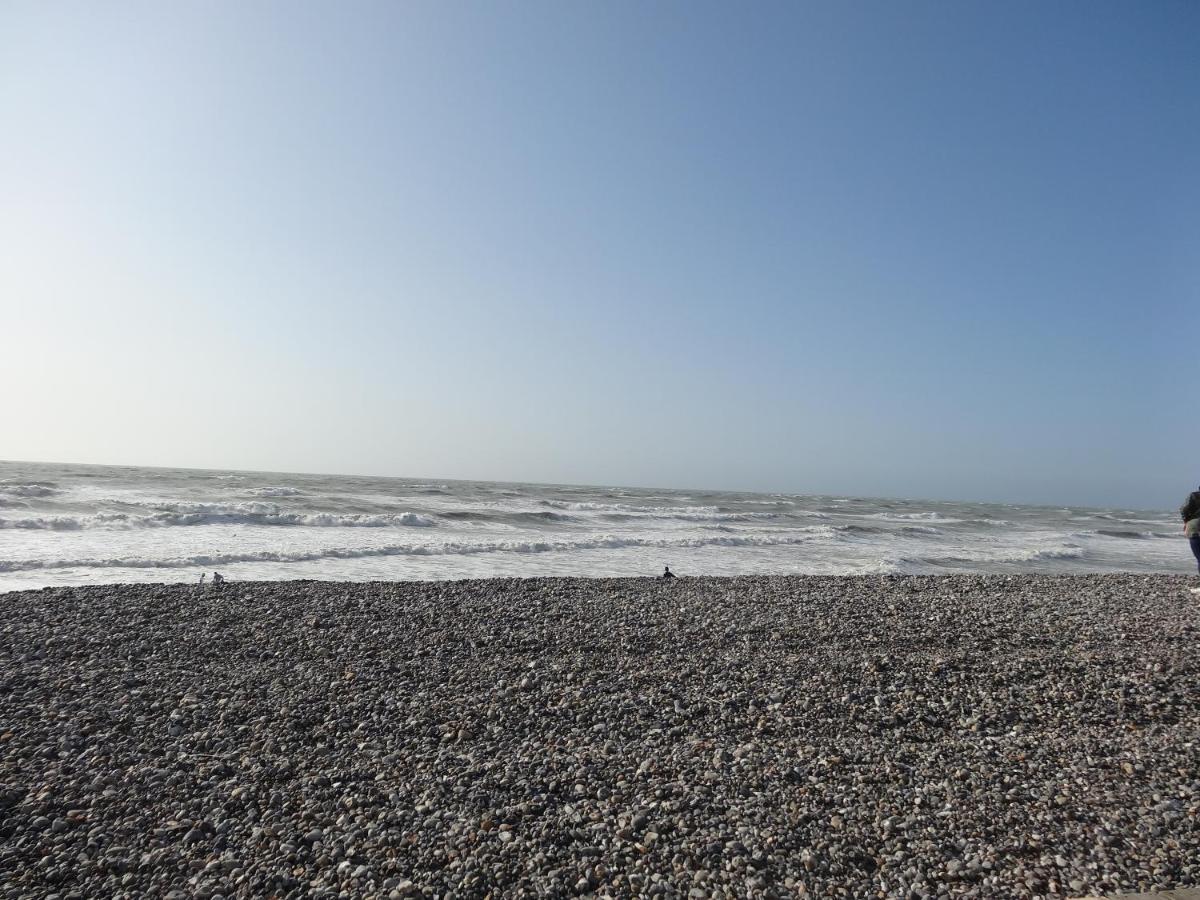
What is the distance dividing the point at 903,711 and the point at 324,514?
26402 millimetres

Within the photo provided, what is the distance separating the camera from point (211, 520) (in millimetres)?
24422

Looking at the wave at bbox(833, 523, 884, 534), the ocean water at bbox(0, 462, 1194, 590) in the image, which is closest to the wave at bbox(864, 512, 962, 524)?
the ocean water at bbox(0, 462, 1194, 590)

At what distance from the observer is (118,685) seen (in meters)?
6.39

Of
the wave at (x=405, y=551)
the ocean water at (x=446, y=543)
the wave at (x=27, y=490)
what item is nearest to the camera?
the wave at (x=405, y=551)

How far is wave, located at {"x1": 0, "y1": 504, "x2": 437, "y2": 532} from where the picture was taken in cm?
2150

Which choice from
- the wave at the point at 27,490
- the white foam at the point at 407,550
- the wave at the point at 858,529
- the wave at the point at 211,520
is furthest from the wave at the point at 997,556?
the wave at the point at 27,490

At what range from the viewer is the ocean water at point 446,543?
15.7m

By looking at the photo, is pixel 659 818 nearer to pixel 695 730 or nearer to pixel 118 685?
pixel 695 730

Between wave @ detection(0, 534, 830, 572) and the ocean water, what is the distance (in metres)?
0.07

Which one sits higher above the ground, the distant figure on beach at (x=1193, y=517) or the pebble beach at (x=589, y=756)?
the distant figure on beach at (x=1193, y=517)

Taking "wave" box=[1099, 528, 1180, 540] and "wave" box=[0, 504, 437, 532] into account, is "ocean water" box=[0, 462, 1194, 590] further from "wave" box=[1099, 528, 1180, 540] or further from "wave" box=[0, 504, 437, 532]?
"wave" box=[1099, 528, 1180, 540]

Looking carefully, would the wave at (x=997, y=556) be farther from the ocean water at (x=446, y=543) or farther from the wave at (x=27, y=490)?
the wave at (x=27, y=490)

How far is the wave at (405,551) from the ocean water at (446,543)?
7 cm

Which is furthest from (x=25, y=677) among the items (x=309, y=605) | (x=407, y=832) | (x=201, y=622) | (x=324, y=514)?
(x=324, y=514)
